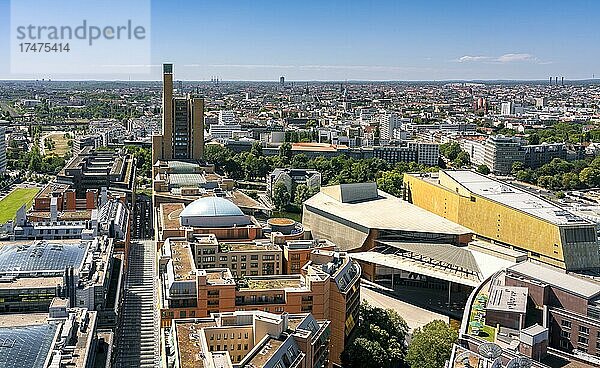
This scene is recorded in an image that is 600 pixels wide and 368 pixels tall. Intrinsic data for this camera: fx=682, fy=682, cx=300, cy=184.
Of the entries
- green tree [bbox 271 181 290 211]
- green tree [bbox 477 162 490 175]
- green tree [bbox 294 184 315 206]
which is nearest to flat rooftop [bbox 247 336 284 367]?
green tree [bbox 271 181 290 211]

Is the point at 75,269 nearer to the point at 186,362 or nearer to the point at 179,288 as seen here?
the point at 179,288

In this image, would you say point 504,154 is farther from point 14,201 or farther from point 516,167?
point 14,201

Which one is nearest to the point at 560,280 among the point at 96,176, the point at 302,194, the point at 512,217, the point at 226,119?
the point at 512,217

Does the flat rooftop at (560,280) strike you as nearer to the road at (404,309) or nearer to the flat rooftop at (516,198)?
the road at (404,309)

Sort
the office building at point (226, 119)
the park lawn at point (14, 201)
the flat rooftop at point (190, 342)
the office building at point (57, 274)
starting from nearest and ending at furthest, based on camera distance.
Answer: the flat rooftop at point (190, 342) → the office building at point (57, 274) → the park lawn at point (14, 201) → the office building at point (226, 119)

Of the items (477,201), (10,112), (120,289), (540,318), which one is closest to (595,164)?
(477,201)

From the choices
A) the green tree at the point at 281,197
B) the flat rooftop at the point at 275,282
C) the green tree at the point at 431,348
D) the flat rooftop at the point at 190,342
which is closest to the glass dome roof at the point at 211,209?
the flat rooftop at the point at 275,282
